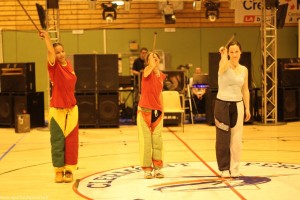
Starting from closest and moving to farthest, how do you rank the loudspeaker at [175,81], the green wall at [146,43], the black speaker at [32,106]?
the black speaker at [32,106] → the loudspeaker at [175,81] → the green wall at [146,43]

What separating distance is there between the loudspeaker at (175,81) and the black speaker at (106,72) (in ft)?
4.61

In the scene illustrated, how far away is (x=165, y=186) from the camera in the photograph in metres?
6.45

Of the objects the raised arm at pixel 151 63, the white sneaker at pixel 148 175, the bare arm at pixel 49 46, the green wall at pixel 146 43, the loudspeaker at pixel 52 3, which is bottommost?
the white sneaker at pixel 148 175

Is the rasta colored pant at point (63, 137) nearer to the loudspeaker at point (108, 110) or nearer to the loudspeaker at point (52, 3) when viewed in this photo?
the loudspeaker at point (108, 110)

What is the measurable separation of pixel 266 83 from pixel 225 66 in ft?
24.7

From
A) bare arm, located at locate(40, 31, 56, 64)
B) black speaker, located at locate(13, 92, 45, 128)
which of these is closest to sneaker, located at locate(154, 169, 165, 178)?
bare arm, located at locate(40, 31, 56, 64)

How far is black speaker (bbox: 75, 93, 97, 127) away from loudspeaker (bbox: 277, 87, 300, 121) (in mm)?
4939

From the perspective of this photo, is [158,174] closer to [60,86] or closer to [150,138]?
[150,138]

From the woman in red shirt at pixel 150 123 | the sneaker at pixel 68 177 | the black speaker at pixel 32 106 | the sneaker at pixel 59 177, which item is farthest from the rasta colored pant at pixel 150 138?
the black speaker at pixel 32 106

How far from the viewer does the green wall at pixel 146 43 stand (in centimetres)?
1900

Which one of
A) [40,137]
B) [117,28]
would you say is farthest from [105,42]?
[40,137]

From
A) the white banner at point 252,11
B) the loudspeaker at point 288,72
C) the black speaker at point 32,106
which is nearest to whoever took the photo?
the black speaker at point 32,106

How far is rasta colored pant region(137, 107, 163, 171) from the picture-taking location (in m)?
6.91

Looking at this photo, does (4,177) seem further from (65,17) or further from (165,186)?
(65,17)
